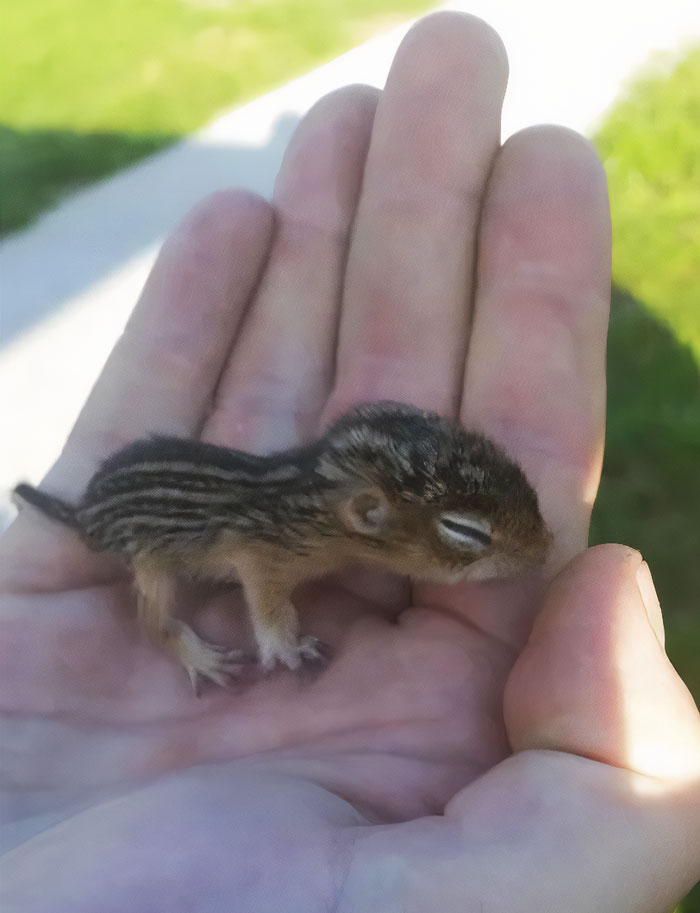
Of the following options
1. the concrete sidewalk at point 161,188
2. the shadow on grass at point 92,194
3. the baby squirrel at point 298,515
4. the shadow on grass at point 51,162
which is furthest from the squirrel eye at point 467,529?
the shadow on grass at point 51,162

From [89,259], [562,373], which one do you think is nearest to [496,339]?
[562,373]

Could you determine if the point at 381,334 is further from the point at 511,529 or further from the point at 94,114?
the point at 94,114

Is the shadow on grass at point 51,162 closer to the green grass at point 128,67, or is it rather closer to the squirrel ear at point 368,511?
the green grass at point 128,67

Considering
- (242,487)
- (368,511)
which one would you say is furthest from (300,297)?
(368,511)

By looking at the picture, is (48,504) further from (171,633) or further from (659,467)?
(659,467)

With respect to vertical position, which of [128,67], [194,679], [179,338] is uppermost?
[128,67]

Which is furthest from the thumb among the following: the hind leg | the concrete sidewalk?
the concrete sidewalk
